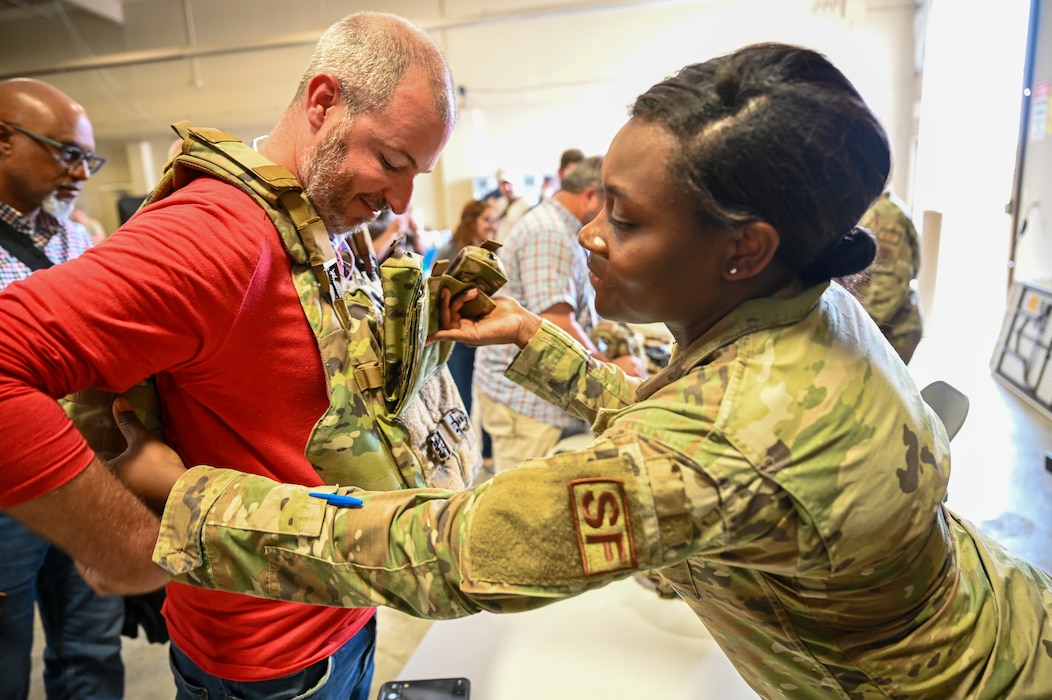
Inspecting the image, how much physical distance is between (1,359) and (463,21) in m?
7.54

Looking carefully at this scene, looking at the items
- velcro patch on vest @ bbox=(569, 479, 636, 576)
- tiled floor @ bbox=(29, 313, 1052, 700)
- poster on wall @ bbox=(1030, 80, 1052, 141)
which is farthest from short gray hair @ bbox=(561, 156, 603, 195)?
poster on wall @ bbox=(1030, 80, 1052, 141)

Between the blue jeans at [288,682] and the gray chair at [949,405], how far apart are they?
1570mm

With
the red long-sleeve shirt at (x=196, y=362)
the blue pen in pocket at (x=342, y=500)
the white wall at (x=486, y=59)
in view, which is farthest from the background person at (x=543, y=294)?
the white wall at (x=486, y=59)

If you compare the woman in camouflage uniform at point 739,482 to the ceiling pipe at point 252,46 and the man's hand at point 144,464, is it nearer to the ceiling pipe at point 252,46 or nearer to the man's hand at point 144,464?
the man's hand at point 144,464


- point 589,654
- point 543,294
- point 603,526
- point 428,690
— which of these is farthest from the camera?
point 543,294

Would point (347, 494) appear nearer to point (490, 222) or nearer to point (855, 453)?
point (855, 453)

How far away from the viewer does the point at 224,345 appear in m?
1.00

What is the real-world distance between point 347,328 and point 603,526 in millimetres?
591

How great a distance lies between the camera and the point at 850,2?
22.3 feet

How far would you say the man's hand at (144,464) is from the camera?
3.10 ft

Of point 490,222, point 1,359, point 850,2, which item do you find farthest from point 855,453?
point 850,2

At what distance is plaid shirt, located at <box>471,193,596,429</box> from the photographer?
2.58 metres

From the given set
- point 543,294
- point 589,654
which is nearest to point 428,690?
point 589,654

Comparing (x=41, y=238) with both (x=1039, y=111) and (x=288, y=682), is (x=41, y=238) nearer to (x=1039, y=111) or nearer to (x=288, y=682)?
(x=288, y=682)
